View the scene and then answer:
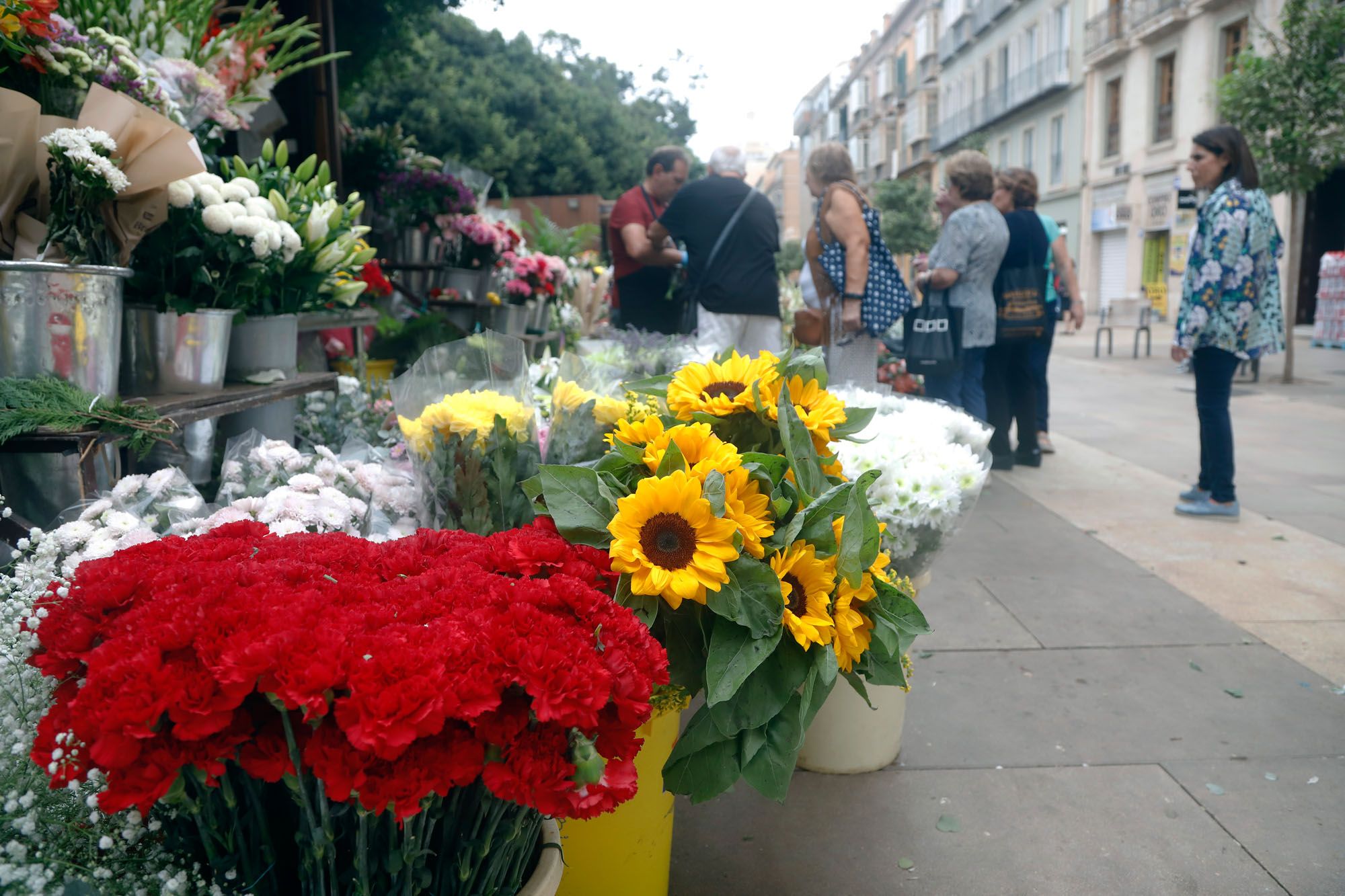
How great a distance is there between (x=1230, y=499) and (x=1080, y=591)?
5.54ft

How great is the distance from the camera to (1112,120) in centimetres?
2634

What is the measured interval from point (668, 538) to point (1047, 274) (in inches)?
207

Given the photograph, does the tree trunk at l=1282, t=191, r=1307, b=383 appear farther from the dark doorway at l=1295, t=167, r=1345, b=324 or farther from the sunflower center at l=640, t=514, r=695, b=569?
the sunflower center at l=640, t=514, r=695, b=569

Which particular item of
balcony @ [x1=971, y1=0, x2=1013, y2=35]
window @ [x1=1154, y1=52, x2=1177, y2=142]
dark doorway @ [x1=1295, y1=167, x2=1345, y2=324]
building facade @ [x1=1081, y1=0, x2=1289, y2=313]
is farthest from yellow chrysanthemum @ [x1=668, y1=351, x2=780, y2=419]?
balcony @ [x1=971, y1=0, x2=1013, y2=35]

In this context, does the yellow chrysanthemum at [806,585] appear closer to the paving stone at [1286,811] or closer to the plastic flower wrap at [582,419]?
the plastic flower wrap at [582,419]

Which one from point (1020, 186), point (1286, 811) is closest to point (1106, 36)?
point (1020, 186)

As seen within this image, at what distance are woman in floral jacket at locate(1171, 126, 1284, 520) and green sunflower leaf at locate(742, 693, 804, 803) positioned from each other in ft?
12.5

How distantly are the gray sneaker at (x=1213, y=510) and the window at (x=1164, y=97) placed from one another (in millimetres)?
21340

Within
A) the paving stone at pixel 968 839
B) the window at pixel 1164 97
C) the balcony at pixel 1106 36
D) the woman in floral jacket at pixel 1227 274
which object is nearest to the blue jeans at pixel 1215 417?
the woman in floral jacket at pixel 1227 274

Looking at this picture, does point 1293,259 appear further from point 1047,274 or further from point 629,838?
point 629,838

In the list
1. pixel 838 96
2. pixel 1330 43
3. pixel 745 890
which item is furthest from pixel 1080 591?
pixel 838 96

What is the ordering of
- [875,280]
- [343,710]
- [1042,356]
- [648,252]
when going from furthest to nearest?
[1042,356], [648,252], [875,280], [343,710]

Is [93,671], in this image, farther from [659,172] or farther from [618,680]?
[659,172]

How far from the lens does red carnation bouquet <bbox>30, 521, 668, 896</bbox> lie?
1.02m
